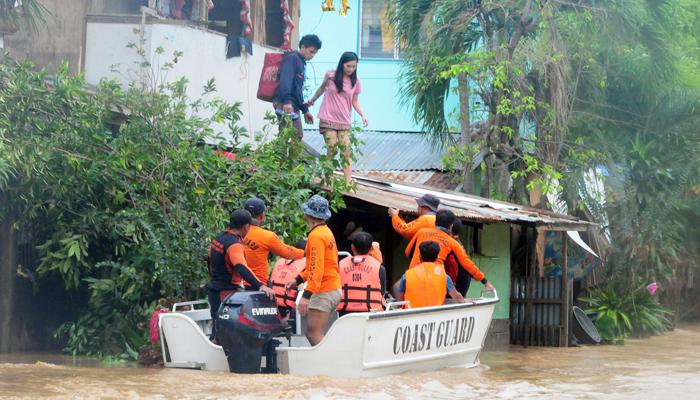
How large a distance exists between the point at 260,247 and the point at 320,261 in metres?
0.87

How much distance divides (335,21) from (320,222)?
16.7 meters

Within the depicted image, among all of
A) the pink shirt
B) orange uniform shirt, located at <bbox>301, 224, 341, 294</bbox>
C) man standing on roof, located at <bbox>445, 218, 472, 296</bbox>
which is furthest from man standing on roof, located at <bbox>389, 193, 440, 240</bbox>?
orange uniform shirt, located at <bbox>301, 224, 341, 294</bbox>

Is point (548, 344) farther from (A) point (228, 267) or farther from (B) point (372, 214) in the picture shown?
(A) point (228, 267)

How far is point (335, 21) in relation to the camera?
27.2 meters

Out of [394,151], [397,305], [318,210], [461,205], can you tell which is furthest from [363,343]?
[394,151]

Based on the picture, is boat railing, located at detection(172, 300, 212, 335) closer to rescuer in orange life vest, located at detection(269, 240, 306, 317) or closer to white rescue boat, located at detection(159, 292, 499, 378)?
white rescue boat, located at detection(159, 292, 499, 378)

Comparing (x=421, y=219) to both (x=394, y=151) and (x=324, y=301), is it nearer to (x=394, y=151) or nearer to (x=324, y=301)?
(x=324, y=301)

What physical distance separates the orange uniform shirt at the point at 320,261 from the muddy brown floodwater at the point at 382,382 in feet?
2.86

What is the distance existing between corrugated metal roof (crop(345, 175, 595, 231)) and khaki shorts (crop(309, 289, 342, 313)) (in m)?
3.29

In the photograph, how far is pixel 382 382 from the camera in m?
11.1

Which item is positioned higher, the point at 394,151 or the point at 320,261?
the point at 394,151

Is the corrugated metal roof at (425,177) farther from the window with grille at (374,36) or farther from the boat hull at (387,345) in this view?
the boat hull at (387,345)

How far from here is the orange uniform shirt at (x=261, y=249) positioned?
11500mm

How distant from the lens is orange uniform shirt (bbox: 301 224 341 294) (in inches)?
432
